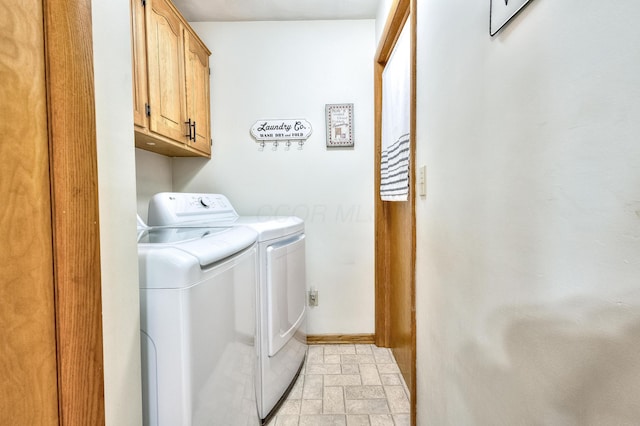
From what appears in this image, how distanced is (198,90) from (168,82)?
0.38 meters

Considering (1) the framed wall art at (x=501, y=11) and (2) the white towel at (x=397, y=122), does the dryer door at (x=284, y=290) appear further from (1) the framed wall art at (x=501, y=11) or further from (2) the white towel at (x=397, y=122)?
(1) the framed wall art at (x=501, y=11)

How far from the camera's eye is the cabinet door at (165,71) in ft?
4.62

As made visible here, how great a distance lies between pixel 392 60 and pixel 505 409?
5.86ft

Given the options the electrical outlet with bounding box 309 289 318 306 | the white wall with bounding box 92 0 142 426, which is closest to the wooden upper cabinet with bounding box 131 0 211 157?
the white wall with bounding box 92 0 142 426

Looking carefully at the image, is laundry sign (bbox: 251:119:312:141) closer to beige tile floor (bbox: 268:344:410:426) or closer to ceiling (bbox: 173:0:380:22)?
ceiling (bbox: 173:0:380:22)

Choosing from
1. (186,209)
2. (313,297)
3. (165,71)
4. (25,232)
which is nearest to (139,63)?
(165,71)

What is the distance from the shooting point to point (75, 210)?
20.1 inches

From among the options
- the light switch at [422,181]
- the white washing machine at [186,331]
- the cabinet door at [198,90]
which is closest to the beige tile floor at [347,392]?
the white washing machine at [186,331]

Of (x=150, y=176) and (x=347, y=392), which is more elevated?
(x=150, y=176)

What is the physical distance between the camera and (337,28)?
2104mm

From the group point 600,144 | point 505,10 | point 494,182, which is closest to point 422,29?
point 505,10

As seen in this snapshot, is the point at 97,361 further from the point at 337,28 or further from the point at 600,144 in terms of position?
the point at 337,28

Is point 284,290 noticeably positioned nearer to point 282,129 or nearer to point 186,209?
point 186,209

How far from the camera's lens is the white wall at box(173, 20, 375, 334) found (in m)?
2.11
